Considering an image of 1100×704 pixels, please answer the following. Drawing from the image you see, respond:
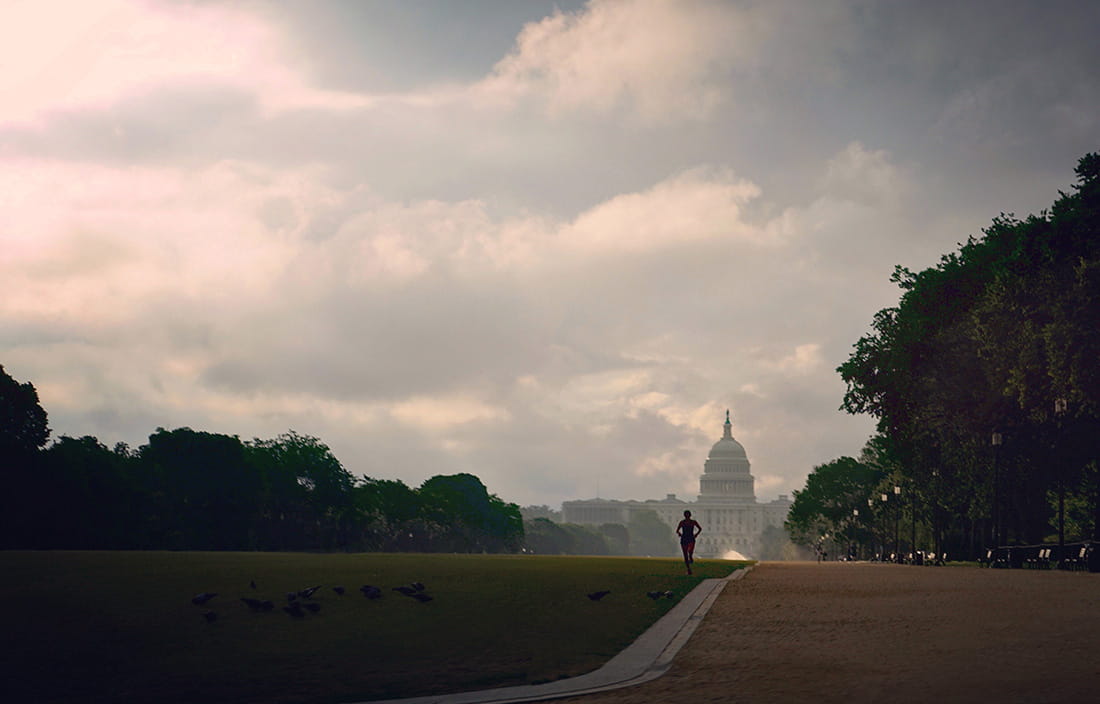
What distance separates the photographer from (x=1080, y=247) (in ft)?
162

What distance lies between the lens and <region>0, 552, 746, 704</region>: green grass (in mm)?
15328

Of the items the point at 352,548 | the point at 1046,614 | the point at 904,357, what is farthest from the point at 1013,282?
the point at 352,548

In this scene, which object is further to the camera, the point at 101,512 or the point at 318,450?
the point at 318,450

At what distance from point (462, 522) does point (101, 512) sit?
76895mm

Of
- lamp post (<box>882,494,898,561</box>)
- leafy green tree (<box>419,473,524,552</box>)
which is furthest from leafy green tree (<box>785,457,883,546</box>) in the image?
leafy green tree (<box>419,473,524,552</box>)

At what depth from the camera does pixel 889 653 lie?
1616 cm

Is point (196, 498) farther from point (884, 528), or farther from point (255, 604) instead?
point (255, 604)

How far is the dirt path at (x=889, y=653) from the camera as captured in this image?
12805mm

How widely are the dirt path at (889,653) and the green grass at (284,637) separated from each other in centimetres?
181

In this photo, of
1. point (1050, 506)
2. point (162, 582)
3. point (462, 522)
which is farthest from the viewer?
point (462, 522)

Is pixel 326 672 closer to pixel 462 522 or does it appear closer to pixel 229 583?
pixel 229 583

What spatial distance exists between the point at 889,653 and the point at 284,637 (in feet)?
31.4

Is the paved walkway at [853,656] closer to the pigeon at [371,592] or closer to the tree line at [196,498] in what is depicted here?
the pigeon at [371,592]

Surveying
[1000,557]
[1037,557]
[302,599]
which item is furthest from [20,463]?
[1037,557]
